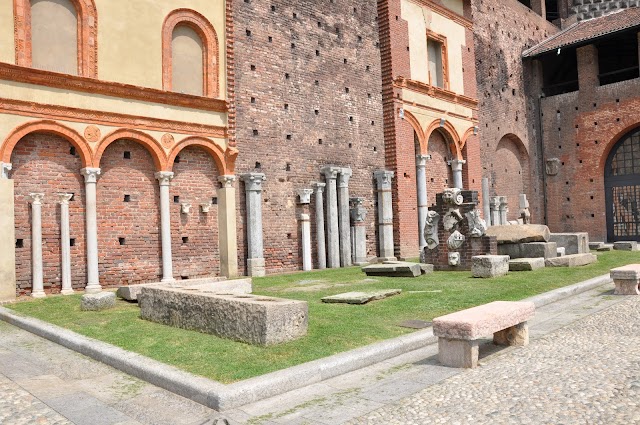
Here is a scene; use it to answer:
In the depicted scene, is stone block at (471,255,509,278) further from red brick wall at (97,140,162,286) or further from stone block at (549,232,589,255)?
red brick wall at (97,140,162,286)

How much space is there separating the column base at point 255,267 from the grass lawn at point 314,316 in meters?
1.21

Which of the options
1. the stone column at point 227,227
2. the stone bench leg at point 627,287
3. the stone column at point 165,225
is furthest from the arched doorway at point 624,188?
the stone column at point 165,225

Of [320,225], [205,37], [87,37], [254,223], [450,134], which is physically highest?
[205,37]

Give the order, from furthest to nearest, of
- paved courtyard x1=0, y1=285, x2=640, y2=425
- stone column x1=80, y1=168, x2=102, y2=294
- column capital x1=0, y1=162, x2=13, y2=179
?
stone column x1=80, y1=168, x2=102, y2=294 → column capital x1=0, y1=162, x2=13, y2=179 → paved courtyard x1=0, y1=285, x2=640, y2=425

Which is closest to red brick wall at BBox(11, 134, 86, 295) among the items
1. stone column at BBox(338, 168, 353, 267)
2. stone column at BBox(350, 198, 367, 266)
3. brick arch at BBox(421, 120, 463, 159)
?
stone column at BBox(338, 168, 353, 267)

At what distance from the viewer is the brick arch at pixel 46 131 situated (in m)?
10.3

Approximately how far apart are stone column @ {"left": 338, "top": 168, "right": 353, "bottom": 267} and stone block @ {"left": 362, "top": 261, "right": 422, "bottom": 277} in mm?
3689

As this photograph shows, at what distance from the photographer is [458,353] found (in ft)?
16.0

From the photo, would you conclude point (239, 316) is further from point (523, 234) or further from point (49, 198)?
point (523, 234)

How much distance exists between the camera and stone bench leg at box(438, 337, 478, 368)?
190 inches

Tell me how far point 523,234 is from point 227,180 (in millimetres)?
7485

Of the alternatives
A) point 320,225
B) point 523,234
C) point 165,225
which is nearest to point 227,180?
point 165,225

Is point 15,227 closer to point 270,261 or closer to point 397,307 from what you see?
point 270,261

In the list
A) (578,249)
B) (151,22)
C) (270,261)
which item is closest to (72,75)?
(151,22)
